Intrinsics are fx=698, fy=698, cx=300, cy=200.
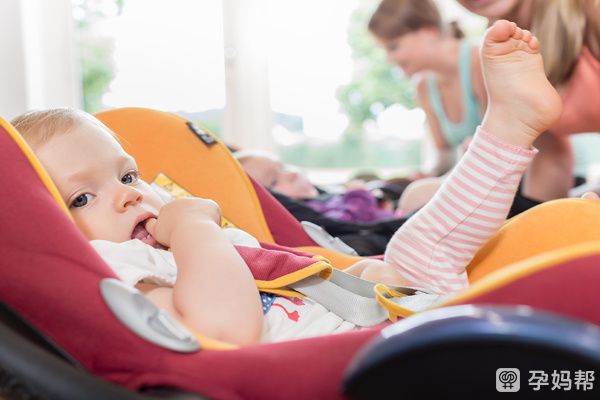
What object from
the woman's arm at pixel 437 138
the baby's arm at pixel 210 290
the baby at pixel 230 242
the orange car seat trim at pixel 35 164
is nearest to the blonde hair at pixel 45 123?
the baby at pixel 230 242

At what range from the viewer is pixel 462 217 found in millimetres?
889

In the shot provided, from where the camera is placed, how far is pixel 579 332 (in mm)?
437

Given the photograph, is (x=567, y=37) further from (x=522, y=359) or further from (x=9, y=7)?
(x=9, y=7)

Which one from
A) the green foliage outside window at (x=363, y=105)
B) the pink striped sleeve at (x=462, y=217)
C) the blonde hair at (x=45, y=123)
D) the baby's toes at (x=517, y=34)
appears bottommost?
the green foliage outside window at (x=363, y=105)

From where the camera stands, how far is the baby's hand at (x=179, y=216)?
796 millimetres

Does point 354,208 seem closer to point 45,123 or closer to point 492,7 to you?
point 492,7

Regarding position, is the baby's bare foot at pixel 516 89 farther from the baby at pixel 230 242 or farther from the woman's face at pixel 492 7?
the woman's face at pixel 492 7

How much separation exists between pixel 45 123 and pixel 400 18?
1.94 meters

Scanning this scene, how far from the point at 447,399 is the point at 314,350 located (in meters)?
0.12

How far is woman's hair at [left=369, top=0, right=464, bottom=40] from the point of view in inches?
102

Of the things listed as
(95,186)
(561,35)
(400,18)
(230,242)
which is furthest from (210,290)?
(400,18)

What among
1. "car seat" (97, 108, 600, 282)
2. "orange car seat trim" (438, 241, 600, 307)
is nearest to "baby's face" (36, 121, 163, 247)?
"car seat" (97, 108, 600, 282)
